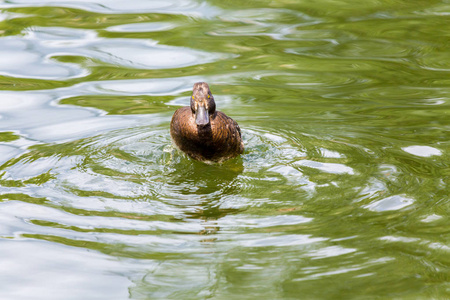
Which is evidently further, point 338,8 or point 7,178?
point 338,8

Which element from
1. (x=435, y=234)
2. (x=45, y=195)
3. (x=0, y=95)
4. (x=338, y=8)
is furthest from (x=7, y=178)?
(x=338, y=8)

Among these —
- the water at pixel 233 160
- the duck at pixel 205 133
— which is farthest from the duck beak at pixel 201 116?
the water at pixel 233 160

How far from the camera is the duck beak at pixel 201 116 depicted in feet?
22.0

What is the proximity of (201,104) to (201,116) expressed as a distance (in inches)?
5.8

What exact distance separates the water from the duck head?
1.70 feet

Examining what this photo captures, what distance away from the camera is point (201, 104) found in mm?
6863

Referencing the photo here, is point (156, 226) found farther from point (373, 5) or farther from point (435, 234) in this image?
point (373, 5)

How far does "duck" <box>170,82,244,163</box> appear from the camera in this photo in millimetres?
6926

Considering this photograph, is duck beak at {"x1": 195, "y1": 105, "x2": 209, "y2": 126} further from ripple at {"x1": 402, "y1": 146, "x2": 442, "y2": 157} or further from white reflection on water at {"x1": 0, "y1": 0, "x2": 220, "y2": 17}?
white reflection on water at {"x1": 0, "y1": 0, "x2": 220, "y2": 17}

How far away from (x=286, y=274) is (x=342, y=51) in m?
6.80

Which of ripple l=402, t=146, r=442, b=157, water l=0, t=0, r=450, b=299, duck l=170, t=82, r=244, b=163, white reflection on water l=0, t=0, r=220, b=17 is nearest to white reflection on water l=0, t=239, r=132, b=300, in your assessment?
water l=0, t=0, r=450, b=299

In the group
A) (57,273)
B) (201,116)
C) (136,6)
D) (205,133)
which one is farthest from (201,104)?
(136,6)

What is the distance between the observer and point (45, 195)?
6.05 metres

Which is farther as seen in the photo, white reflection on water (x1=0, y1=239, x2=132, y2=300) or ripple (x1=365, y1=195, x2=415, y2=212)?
ripple (x1=365, y1=195, x2=415, y2=212)
